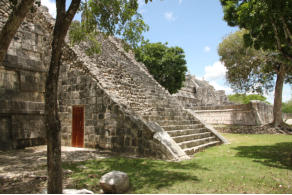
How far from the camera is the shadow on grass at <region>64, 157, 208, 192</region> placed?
4.87 meters

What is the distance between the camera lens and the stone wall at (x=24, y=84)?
9109mm

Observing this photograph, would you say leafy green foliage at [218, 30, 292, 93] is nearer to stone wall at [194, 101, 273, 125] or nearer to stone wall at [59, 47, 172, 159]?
stone wall at [194, 101, 273, 125]

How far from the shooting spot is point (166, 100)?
12656 mm

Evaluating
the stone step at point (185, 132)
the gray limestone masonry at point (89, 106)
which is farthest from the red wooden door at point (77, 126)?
the stone step at point (185, 132)

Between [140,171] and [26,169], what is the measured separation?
10.1 feet

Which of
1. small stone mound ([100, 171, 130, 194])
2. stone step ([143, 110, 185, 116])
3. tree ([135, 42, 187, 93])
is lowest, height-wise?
small stone mound ([100, 171, 130, 194])

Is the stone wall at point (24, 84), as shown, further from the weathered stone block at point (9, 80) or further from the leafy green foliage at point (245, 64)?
the leafy green foliage at point (245, 64)

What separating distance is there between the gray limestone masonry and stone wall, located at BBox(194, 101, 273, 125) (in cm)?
762

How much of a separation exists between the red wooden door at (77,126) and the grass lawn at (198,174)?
10.2 ft

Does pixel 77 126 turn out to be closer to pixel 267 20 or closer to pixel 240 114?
pixel 267 20

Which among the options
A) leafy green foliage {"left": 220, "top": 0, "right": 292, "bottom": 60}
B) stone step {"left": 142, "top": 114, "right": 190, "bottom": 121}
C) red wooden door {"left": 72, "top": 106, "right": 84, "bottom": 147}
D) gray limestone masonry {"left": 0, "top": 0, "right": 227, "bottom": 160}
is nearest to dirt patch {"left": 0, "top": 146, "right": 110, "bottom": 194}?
red wooden door {"left": 72, "top": 106, "right": 84, "bottom": 147}

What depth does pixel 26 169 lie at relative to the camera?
5953 mm

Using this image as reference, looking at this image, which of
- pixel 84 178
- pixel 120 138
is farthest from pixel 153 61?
pixel 84 178

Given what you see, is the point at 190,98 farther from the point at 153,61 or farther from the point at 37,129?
the point at 37,129
